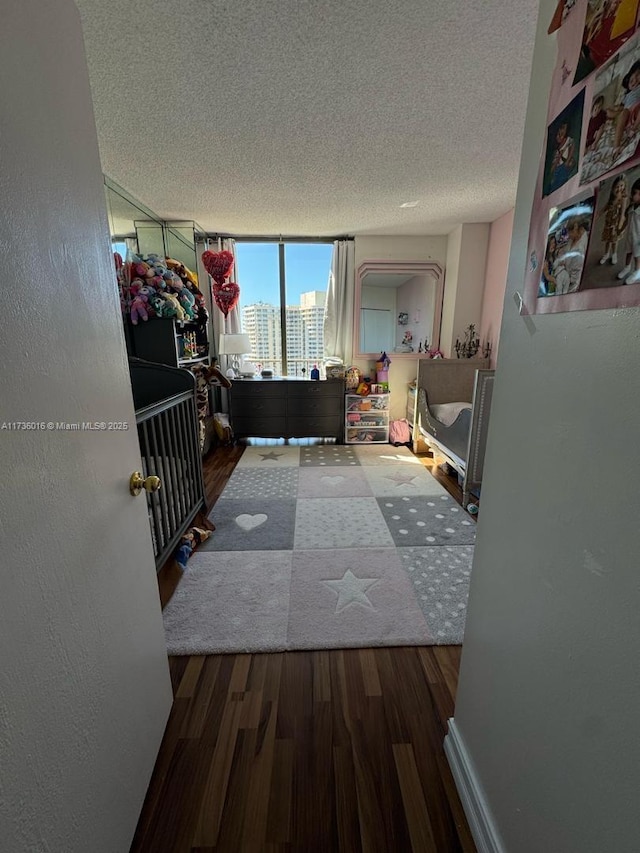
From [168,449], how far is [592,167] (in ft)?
6.72

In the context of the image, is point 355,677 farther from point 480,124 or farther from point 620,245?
point 480,124

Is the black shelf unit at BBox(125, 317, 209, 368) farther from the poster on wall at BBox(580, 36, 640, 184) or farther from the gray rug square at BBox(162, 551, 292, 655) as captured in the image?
the poster on wall at BBox(580, 36, 640, 184)

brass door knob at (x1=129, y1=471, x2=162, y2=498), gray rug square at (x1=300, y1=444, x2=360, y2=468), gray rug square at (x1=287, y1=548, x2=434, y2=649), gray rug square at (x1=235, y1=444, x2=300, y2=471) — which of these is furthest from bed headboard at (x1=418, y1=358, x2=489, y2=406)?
brass door knob at (x1=129, y1=471, x2=162, y2=498)

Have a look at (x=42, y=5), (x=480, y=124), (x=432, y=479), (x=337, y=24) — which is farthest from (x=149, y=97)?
(x=432, y=479)

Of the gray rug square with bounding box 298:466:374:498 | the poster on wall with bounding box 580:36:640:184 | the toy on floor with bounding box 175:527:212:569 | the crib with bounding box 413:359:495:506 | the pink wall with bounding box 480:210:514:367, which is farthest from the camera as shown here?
the pink wall with bounding box 480:210:514:367

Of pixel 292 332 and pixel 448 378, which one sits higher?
pixel 292 332

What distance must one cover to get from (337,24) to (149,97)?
95cm

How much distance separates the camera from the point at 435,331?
420cm

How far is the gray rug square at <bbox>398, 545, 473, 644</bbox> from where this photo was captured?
5.19 ft

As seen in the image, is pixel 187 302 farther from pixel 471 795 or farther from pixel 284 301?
pixel 471 795

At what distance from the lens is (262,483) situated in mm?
3170

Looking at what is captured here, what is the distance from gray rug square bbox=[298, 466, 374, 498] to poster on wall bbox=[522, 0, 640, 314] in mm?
2449

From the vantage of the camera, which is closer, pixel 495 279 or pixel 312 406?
pixel 495 279

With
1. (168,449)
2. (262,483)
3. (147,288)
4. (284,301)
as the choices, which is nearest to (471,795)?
(168,449)
